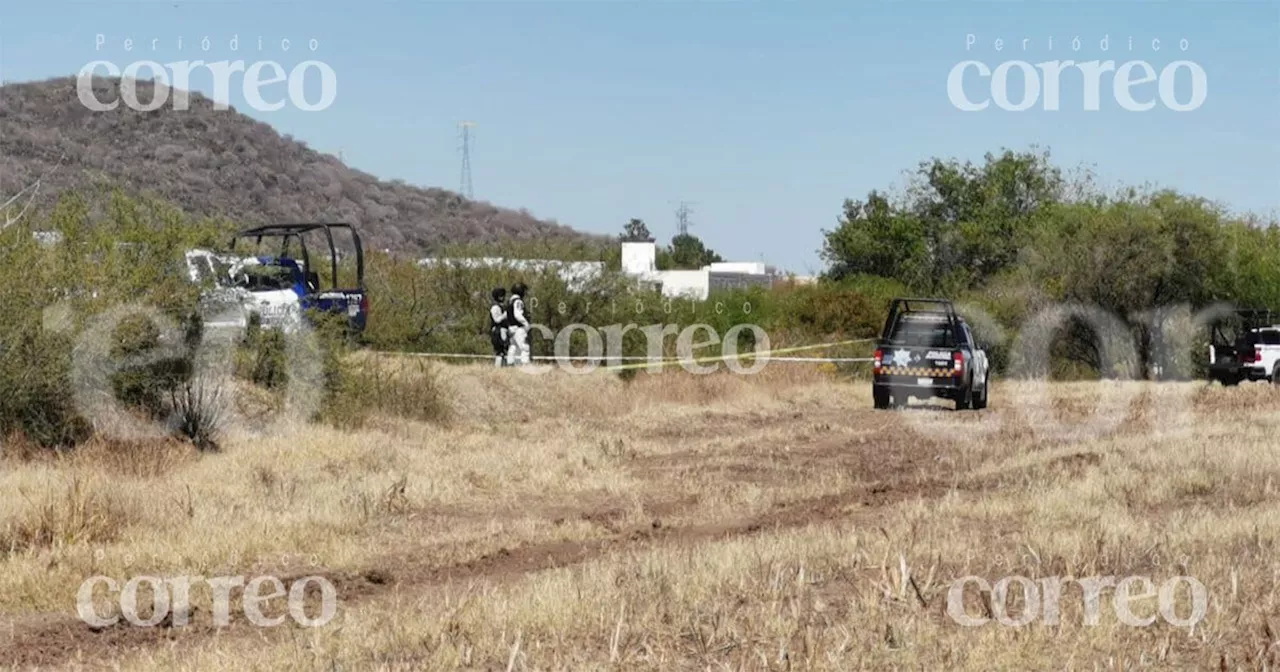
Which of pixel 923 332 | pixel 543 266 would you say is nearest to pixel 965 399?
pixel 923 332

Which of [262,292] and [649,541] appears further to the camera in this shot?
[262,292]

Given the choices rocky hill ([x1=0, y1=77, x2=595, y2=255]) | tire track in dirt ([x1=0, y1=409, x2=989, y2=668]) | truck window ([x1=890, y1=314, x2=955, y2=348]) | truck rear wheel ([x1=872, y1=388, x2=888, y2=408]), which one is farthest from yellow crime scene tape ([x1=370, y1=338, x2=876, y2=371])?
rocky hill ([x1=0, y1=77, x2=595, y2=255])

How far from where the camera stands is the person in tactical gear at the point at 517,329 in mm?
26078

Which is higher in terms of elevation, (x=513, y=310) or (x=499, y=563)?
(x=513, y=310)

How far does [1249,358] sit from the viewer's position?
3431cm

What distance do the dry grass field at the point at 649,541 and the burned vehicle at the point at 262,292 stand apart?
1626 mm

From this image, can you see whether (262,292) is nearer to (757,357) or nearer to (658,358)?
(658,358)

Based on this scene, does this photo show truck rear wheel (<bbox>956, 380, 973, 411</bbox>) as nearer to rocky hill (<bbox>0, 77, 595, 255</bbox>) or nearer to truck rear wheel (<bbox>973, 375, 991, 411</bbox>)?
truck rear wheel (<bbox>973, 375, 991, 411</bbox>)

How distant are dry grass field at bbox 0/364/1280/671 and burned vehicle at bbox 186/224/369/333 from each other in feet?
5.33

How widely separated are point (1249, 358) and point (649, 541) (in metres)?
26.6

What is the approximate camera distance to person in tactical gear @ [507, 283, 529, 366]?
1027 inches

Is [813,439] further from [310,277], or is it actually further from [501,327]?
[310,277]

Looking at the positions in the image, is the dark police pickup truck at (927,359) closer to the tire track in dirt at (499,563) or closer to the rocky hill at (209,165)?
the tire track in dirt at (499,563)

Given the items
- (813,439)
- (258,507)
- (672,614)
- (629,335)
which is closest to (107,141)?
(629,335)
